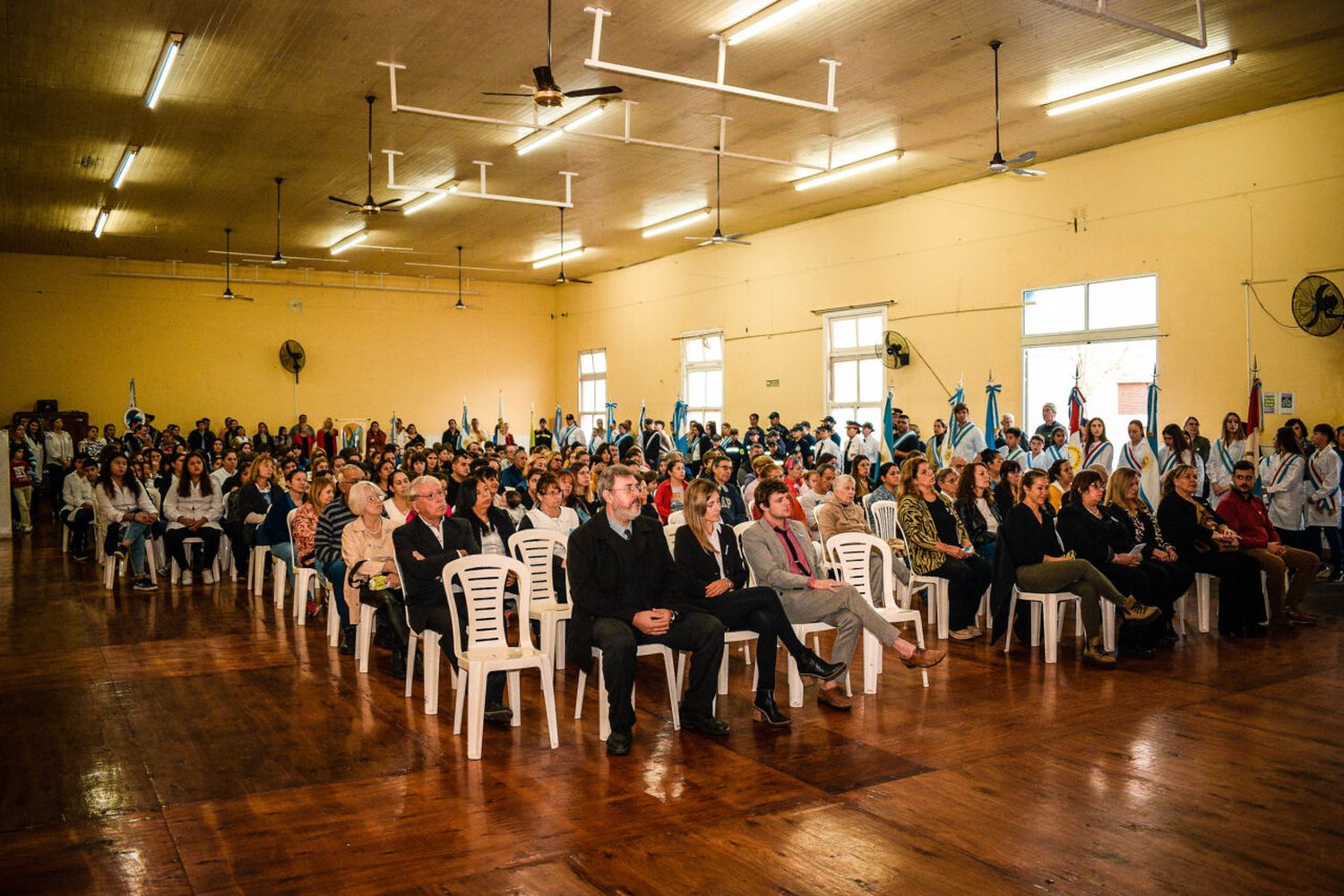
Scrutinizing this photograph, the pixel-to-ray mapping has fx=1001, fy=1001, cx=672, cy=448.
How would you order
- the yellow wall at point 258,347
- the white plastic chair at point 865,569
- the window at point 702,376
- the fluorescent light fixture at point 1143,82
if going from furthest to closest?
the yellow wall at point 258,347 → the window at point 702,376 → the fluorescent light fixture at point 1143,82 → the white plastic chair at point 865,569

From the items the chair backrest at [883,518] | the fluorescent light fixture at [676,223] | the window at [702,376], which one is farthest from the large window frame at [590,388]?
the chair backrest at [883,518]

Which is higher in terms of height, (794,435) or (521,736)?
(794,435)

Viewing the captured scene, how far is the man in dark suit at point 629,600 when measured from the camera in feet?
14.7

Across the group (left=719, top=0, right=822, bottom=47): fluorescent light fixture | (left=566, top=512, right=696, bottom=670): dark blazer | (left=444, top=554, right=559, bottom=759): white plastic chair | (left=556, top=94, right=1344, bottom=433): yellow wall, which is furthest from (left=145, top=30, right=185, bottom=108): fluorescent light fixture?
(left=556, top=94, right=1344, bottom=433): yellow wall

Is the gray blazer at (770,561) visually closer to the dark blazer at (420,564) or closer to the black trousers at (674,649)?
the black trousers at (674,649)

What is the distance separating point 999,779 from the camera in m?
3.90

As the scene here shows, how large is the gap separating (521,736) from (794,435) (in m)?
9.80

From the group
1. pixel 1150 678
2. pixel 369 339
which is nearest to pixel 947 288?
pixel 1150 678

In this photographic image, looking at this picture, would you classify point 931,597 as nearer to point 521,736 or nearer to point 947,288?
point 521,736

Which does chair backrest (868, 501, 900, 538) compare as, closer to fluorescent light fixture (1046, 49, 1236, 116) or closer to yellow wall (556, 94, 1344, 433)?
fluorescent light fixture (1046, 49, 1236, 116)

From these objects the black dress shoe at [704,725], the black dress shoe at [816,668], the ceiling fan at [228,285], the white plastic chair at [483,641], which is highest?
the ceiling fan at [228,285]

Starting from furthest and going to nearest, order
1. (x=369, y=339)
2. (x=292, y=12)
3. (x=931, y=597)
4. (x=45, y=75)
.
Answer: (x=369, y=339) → (x=45, y=75) → (x=292, y=12) → (x=931, y=597)

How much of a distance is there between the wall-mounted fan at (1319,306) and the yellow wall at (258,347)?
16872mm

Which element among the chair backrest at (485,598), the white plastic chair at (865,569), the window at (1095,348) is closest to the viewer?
the chair backrest at (485,598)
